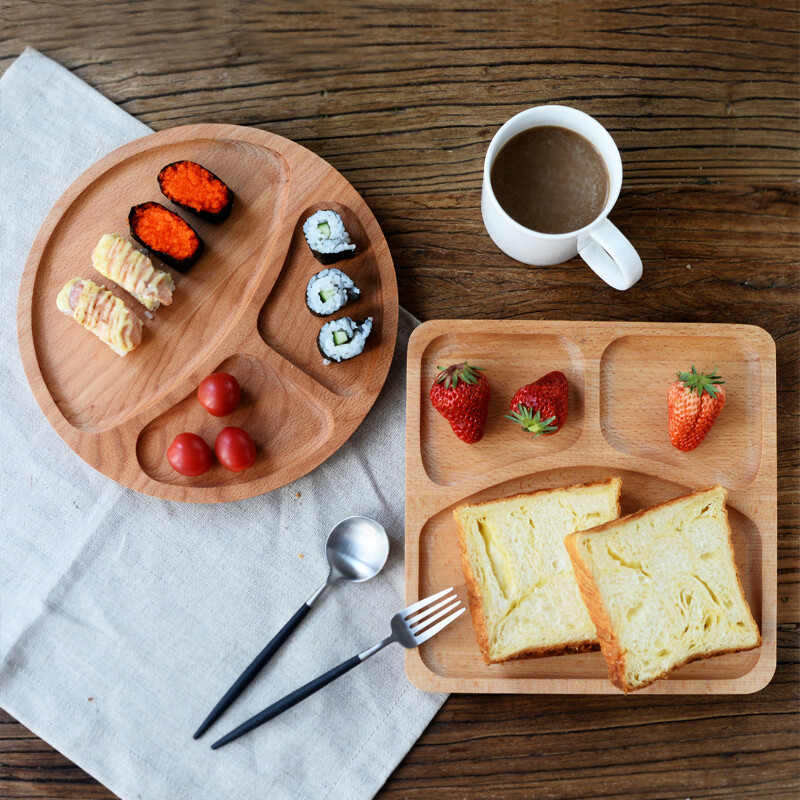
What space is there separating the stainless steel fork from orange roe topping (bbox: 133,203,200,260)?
4.43 feet

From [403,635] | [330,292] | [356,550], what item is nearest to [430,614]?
[403,635]

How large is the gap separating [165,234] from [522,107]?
1.29 m

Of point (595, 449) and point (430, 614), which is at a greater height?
point (595, 449)

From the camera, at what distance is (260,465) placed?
2.24 metres

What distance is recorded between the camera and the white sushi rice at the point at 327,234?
2162 mm

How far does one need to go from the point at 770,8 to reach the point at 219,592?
278 cm

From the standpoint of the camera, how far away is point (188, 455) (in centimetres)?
215

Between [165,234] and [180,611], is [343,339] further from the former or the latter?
[180,611]

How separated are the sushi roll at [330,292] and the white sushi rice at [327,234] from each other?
7 centimetres

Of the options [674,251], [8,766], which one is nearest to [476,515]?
[674,251]

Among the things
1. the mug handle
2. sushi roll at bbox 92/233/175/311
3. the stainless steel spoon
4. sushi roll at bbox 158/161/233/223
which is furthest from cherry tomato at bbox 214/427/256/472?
the mug handle

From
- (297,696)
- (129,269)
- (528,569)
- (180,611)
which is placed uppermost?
(129,269)

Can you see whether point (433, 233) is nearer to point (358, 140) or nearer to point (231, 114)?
point (358, 140)

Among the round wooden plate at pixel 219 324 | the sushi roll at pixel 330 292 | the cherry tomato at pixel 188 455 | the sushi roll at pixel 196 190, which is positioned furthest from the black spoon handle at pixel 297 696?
the sushi roll at pixel 196 190
